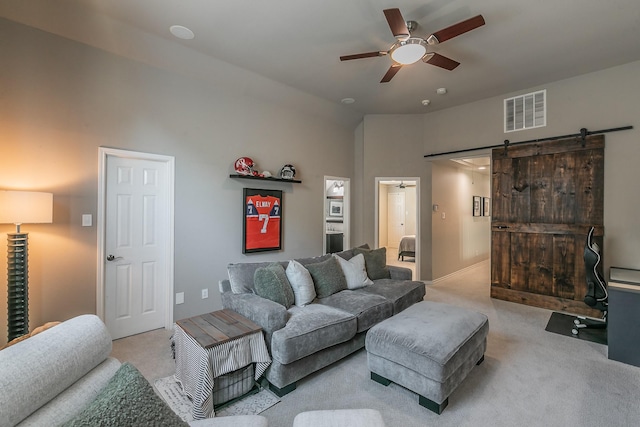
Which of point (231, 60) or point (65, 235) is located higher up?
point (231, 60)

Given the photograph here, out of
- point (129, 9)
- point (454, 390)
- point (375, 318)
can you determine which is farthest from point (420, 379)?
point (129, 9)

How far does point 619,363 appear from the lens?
9.02 ft

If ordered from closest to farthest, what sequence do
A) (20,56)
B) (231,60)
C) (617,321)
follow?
1. (20,56)
2. (617,321)
3. (231,60)

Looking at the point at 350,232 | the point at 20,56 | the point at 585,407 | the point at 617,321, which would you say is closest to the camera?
the point at 585,407

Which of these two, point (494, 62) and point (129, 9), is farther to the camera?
point (494, 62)

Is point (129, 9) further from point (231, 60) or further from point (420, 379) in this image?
point (420, 379)

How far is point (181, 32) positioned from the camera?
9.91 ft

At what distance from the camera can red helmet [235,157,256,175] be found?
4.02 m

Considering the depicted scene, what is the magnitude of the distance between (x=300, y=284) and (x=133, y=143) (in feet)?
7.97

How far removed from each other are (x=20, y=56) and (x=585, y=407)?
5.46m

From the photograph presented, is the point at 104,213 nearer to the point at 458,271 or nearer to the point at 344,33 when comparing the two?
the point at 344,33

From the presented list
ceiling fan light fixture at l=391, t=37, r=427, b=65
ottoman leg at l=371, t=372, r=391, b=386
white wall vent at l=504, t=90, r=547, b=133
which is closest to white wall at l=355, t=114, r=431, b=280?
white wall vent at l=504, t=90, r=547, b=133

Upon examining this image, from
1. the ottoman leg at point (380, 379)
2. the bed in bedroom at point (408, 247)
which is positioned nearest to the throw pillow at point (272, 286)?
the ottoman leg at point (380, 379)

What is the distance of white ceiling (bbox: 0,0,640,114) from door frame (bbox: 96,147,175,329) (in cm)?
107
